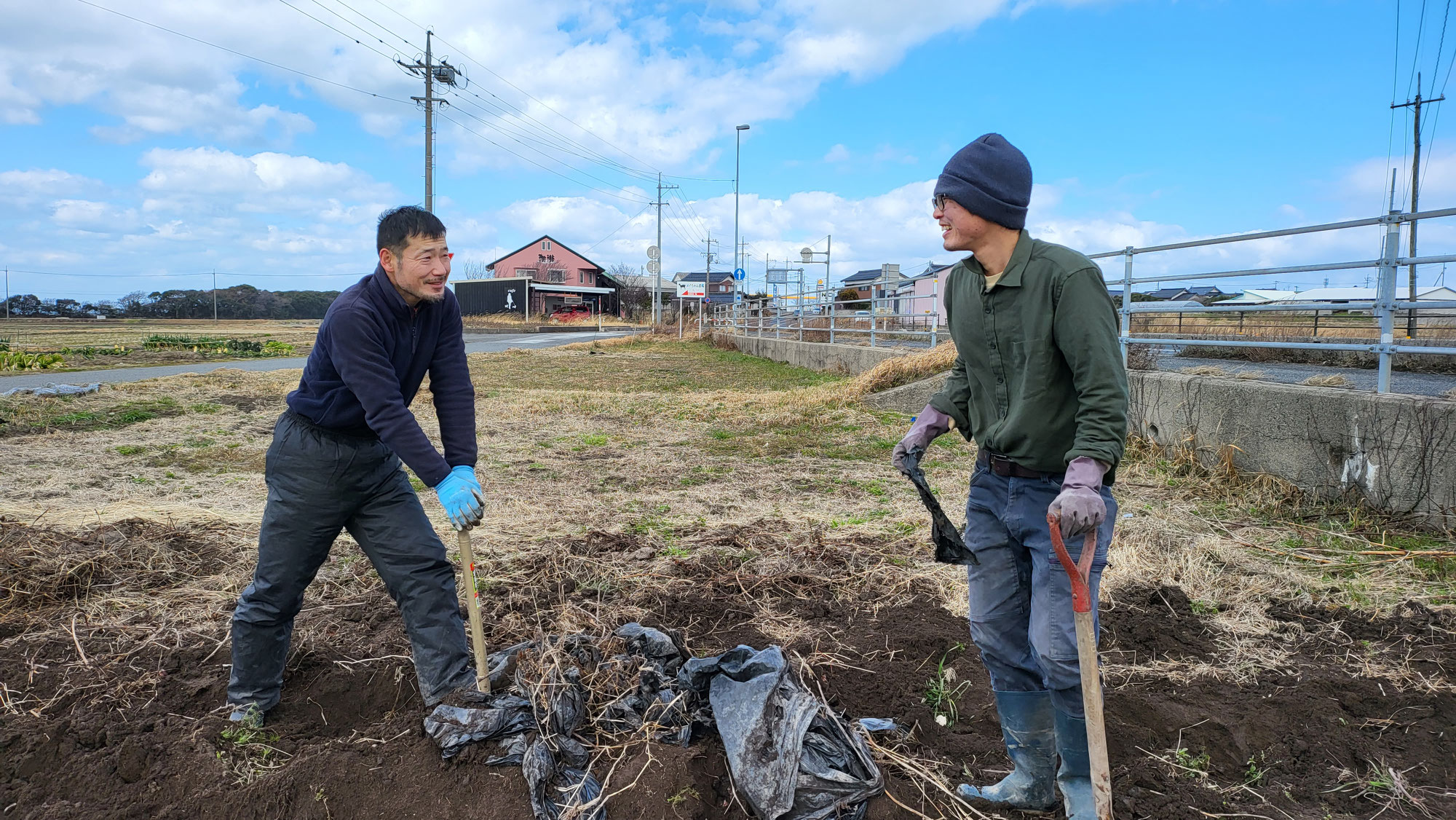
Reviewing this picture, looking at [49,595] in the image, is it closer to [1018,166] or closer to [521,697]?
[521,697]

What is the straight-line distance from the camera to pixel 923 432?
2629 mm

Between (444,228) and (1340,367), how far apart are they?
12.5m

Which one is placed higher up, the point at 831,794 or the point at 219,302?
the point at 219,302

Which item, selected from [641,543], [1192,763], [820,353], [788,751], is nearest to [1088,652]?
[788,751]

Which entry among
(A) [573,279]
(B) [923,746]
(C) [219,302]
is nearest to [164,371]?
(B) [923,746]

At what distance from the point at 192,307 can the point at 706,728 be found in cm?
6611

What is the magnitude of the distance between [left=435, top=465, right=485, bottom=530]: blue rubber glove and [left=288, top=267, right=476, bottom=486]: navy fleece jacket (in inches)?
1.3

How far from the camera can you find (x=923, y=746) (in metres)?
2.74

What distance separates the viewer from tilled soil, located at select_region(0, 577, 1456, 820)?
2.37 m

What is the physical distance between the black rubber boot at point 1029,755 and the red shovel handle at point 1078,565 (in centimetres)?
45

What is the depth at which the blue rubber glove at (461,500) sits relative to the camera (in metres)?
2.84

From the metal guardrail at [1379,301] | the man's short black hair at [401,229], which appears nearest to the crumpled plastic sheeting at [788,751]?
the man's short black hair at [401,229]

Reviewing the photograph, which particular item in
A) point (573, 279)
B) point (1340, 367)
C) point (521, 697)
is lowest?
point (521, 697)

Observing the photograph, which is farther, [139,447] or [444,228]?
[139,447]
